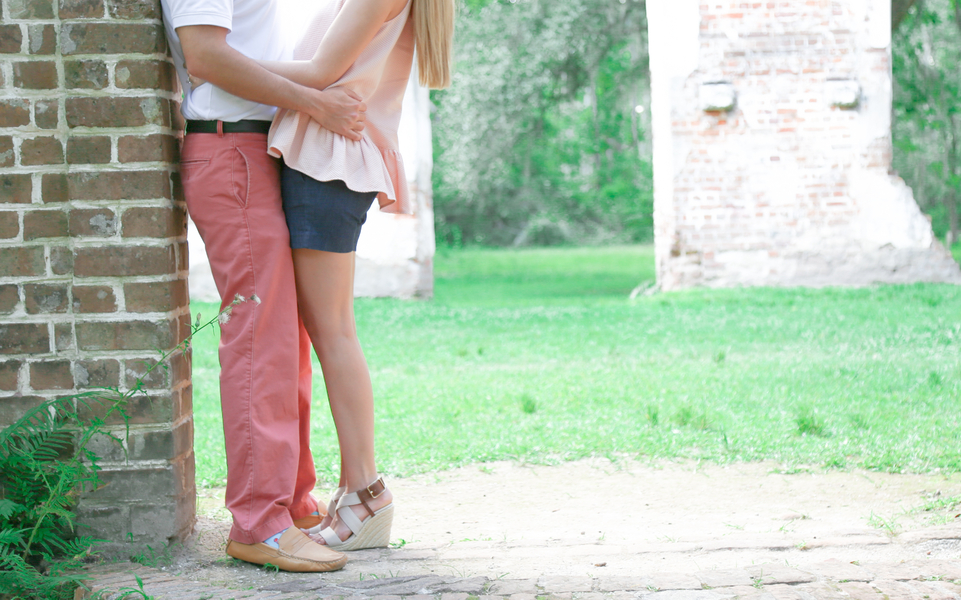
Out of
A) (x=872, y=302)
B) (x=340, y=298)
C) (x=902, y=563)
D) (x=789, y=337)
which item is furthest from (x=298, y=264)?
(x=872, y=302)

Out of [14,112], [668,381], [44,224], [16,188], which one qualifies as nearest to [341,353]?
[44,224]

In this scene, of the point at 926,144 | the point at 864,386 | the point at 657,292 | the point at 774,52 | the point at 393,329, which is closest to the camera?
the point at 864,386

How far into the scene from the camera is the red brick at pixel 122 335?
7.21 ft

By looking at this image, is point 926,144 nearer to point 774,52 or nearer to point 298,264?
point 774,52

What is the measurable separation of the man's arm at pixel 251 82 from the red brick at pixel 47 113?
1.16 ft

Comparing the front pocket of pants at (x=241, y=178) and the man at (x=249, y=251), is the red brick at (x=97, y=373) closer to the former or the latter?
the man at (x=249, y=251)

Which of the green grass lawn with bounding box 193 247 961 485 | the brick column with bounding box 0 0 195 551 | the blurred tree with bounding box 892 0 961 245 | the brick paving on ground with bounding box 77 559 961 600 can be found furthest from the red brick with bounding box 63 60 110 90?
the blurred tree with bounding box 892 0 961 245

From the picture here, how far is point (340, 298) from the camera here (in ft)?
7.59

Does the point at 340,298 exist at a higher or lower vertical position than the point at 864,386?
higher

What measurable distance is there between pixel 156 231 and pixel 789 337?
505 cm

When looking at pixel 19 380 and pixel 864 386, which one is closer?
pixel 19 380

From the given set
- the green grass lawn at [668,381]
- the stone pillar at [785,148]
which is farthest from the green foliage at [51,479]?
the stone pillar at [785,148]

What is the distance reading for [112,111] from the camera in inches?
85.1

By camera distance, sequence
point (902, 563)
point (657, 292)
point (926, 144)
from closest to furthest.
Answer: point (902, 563)
point (657, 292)
point (926, 144)
